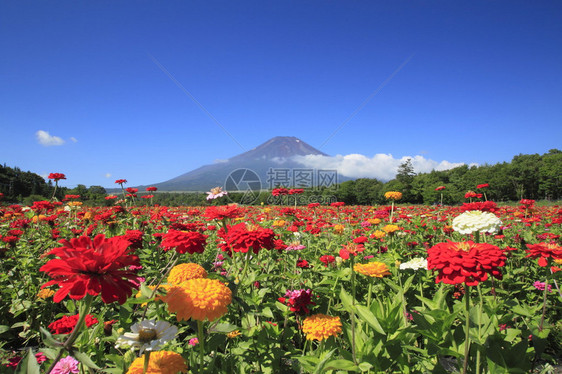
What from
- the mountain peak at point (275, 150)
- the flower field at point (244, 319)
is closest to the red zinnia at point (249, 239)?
the flower field at point (244, 319)

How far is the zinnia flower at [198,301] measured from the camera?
125cm

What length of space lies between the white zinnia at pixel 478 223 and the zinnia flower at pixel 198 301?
2.20 metres

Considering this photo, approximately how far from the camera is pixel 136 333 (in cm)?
121

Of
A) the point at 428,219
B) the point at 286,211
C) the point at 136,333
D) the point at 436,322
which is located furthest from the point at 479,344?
the point at 428,219

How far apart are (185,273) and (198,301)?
45 centimetres

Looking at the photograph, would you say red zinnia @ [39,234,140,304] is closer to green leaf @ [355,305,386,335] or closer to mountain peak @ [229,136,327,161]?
green leaf @ [355,305,386,335]

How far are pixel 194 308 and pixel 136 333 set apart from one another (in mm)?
275

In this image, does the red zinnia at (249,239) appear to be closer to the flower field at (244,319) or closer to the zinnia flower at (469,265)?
the flower field at (244,319)

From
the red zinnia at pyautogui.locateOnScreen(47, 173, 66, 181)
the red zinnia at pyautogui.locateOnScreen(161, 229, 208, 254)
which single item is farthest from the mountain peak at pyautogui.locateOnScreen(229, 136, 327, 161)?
the red zinnia at pyautogui.locateOnScreen(161, 229, 208, 254)

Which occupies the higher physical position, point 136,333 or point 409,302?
point 136,333

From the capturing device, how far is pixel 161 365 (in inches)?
50.8

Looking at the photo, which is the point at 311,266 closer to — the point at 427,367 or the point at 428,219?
the point at 427,367

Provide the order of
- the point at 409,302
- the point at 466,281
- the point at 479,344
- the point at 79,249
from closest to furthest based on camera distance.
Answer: the point at 79,249 → the point at 466,281 → the point at 479,344 → the point at 409,302

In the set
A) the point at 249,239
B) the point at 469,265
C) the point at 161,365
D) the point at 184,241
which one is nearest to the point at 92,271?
the point at 161,365
